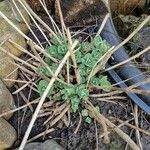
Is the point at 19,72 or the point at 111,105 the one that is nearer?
the point at 111,105

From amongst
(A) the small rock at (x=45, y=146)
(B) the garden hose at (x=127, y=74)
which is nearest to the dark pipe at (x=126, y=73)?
(B) the garden hose at (x=127, y=74)

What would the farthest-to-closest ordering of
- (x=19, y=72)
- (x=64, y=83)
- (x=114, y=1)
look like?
(x=114, y=1) → (x=19, y=72) → (x=64, y=83)

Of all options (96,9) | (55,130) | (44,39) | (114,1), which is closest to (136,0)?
(114,1)

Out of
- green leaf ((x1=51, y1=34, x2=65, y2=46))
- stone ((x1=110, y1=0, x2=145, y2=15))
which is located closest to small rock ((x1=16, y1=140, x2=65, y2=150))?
green leaf ((x1=51, y1=34, x2=65, y2=46))

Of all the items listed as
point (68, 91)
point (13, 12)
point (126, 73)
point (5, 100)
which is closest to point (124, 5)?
point (126, 73)

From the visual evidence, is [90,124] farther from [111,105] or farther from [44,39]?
[44,39]

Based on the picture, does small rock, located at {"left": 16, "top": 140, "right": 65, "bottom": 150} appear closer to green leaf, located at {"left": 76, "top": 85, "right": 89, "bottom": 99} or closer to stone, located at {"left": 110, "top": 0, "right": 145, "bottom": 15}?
green leaf, located at {"left": 76, "top": 85, "right": 89, "bottom": 99}

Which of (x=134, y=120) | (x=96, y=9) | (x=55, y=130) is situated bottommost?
(x=134, y=120)
